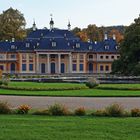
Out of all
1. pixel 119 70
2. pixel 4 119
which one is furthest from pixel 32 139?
pixel 119 70

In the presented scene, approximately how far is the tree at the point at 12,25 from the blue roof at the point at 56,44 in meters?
8.86

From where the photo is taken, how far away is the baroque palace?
281ft

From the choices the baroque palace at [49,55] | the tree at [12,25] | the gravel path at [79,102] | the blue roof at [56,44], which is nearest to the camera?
the gravel path at [79,102]

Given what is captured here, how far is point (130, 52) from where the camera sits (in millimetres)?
62469

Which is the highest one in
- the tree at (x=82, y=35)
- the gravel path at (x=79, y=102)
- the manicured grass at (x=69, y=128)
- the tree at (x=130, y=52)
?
the tree at (x=82, y=35)

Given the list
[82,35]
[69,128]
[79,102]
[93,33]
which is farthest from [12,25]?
[69,128]

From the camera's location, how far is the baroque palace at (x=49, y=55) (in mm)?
85625

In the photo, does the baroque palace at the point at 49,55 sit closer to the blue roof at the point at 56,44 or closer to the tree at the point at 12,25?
the blue roof at the point at 56,44

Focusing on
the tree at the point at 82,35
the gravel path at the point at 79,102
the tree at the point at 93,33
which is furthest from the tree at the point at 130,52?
the tree at the point at 93,33

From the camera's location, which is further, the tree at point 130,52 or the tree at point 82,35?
the tree at point 82,35

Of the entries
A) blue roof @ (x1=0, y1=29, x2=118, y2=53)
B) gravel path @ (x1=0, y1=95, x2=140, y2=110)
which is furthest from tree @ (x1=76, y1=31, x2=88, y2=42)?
gravel path @ (x1=0, y1=95, x2=140, y2=110)

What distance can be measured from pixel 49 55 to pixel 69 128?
237 feet

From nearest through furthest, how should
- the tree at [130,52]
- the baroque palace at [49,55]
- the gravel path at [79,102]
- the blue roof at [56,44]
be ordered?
the gravel path at [79,102] < the tree at [130,52] < the baroque palace at [49,55] < the blue roof at [56,44]

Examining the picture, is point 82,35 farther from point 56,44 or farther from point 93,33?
point 56,44
